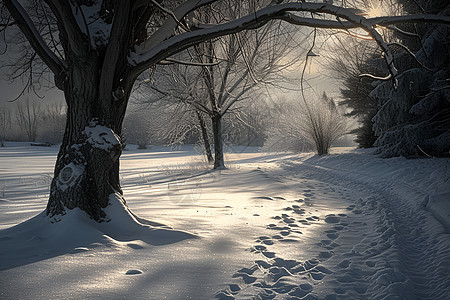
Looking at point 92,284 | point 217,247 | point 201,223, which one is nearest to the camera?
point 92,284

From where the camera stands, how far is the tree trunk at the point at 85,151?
9.75ft

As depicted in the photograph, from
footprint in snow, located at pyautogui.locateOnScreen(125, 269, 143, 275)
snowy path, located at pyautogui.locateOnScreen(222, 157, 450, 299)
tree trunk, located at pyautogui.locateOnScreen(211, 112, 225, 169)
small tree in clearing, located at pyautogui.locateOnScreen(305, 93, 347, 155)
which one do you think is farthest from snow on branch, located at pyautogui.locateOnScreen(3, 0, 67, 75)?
small tree in clearing, located at pyautogui.locateOnScreen(305, 93, 347, 155)

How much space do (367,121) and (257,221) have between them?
17.0m

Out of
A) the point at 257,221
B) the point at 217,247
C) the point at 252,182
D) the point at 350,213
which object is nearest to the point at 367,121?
the point at 252,182

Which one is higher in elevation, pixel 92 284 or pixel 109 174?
pixel 109 174

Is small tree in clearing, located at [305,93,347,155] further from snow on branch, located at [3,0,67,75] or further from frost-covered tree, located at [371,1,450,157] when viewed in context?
snow on branch, located at [3,0,67,75]

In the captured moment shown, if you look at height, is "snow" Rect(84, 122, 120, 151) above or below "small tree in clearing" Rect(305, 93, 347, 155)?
below

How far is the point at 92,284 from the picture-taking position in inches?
74.9

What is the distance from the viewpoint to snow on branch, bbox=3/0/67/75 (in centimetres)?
290

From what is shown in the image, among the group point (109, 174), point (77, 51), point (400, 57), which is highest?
point (400, 57)

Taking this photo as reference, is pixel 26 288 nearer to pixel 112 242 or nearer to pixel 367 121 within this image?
pixel 112 242

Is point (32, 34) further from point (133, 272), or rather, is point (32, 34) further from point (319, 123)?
point (319, 123)

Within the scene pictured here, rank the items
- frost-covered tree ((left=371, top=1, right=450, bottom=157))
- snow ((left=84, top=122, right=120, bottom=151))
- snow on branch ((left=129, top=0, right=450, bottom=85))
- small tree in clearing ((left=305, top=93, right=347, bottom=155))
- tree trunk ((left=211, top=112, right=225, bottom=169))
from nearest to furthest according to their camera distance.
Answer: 1. snow on branch ((left=129, top=0, right=450, bottom=85))
2. snow ((left=84, top=122, right=120, bottom=151))
3. frost-covered tree ((left=371, top=1, right=450, bottom=157))
4. tree trunk ((left=211, top=112, right=225, bottom=169))
5. small tree in clearing ((left=305, top=93, right=347, bottom=155))

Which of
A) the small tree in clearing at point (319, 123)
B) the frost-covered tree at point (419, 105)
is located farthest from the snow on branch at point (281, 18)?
the small tree in clearing at point (319, 123)
